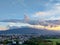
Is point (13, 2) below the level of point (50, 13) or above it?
above

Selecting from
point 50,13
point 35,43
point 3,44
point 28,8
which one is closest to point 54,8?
point 50,13

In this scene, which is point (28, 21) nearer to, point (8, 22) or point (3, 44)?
point (8, 22)

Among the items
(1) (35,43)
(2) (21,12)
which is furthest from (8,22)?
(1) (35,43)

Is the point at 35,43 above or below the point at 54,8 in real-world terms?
below

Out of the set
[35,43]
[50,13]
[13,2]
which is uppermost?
[13,2]

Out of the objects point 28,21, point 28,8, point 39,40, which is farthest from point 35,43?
point 28,8

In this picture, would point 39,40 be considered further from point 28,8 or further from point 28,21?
point 28,8

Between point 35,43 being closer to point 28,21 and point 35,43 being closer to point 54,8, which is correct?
point 28,21

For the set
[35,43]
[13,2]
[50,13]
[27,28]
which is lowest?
[35,43]
